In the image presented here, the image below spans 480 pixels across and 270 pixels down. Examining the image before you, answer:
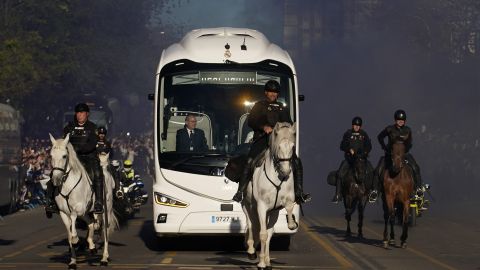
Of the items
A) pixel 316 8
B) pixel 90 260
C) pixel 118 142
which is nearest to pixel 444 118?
pixel 118 142

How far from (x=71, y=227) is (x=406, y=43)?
7511 cm

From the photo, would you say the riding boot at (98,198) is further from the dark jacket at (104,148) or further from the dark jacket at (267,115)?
the dark jacket at (104,148)

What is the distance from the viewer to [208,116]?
→ 23.2 metres

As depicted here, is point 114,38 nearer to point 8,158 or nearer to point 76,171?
point 8,158

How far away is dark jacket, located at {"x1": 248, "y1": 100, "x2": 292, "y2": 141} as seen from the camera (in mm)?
19594

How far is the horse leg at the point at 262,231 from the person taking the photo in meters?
19.2

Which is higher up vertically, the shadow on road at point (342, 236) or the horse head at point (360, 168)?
the horse head at point (360, 168)

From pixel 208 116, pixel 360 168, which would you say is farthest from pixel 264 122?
pixel 360 168

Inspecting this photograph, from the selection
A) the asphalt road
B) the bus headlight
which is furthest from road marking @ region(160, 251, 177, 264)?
the bus headlight

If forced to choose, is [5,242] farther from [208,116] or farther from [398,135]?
[398,135]

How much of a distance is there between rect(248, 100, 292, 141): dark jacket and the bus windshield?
10.5 ft

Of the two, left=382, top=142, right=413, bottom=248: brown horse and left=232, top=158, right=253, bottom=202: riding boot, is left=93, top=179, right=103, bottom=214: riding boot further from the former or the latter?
left=382, top=142, right=413, bottom=248: brown horse

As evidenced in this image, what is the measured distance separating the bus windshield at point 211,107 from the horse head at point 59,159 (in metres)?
4.01

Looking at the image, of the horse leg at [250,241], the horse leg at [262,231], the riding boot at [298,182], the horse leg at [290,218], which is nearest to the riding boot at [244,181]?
the horse leg at [250,241]
